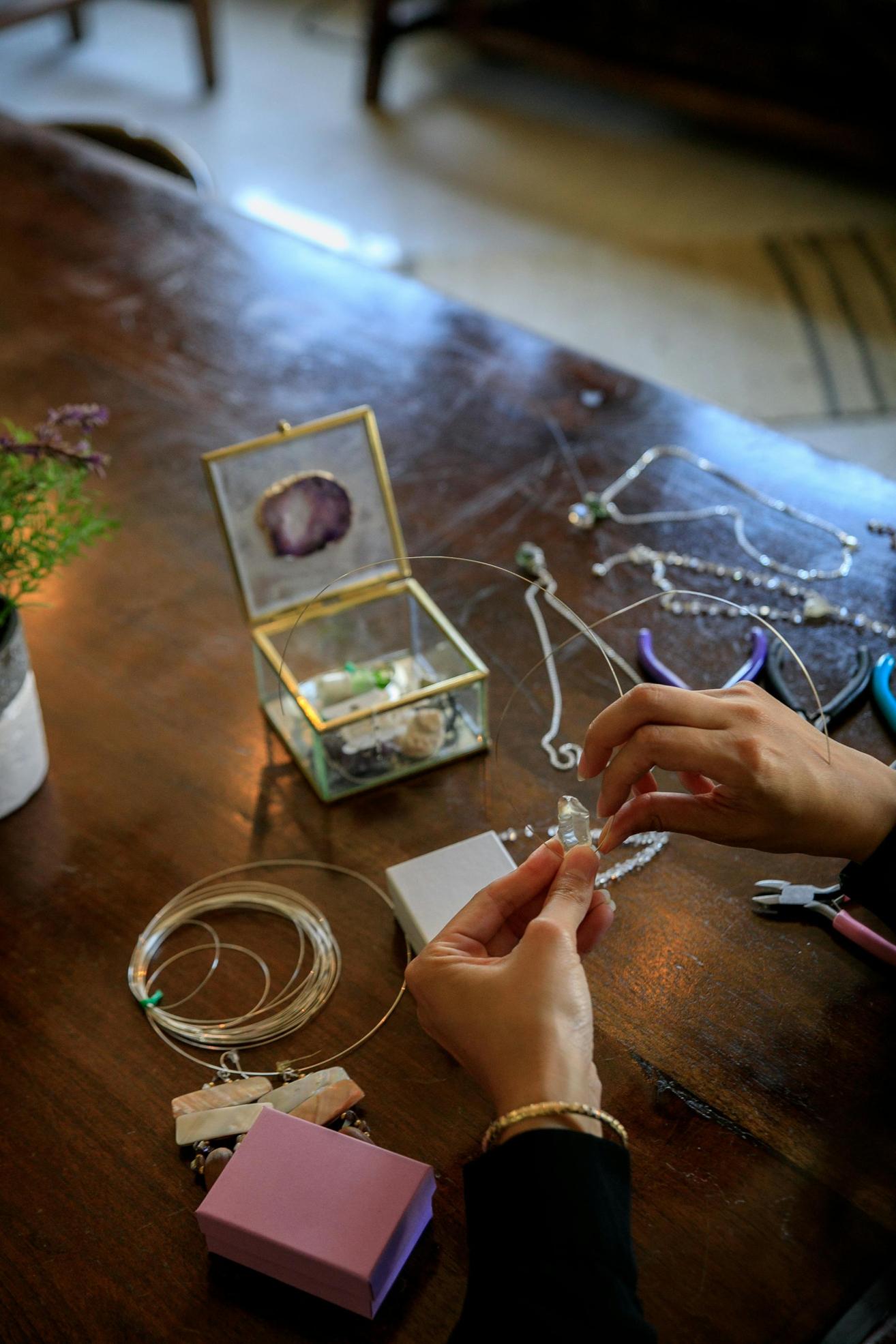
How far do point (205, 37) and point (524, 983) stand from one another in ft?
16.0

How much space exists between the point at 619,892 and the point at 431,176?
3.75 metres

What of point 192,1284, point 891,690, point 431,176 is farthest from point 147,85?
point 192,1284

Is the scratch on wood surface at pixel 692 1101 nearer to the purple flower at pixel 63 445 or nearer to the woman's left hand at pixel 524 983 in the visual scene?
the woman's left hand at pixel 524 983

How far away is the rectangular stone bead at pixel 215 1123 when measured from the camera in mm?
915

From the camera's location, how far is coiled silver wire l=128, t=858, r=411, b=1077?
997mm

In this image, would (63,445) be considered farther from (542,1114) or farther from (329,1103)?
(542,1114)

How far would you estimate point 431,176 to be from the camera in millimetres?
4281

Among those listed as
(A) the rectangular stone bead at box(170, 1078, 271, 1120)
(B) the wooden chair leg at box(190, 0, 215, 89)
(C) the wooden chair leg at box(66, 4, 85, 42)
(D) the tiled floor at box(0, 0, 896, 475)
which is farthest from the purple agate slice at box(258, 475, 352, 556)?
(C) the wooden chair leg at box(66, 4, 85, 42)

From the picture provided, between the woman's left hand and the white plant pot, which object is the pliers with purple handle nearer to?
the woman's left hand

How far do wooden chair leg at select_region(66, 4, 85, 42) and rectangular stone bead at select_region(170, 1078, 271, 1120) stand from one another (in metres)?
5.40

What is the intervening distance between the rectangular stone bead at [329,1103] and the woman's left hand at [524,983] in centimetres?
8

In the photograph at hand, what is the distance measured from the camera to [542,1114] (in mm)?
790

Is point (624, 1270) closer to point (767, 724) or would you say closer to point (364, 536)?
point (767, 724)

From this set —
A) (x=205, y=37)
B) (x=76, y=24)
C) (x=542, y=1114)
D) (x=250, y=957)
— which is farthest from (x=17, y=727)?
(x=76, y=24)
